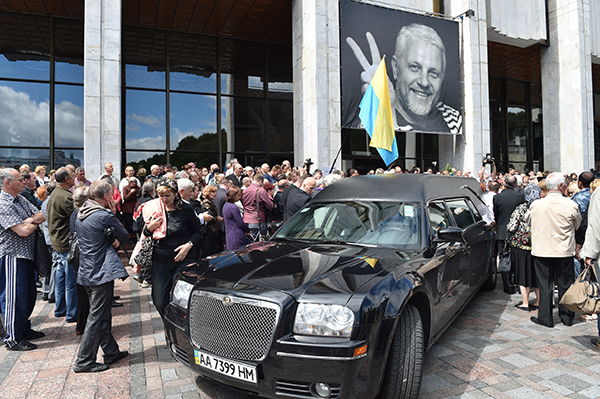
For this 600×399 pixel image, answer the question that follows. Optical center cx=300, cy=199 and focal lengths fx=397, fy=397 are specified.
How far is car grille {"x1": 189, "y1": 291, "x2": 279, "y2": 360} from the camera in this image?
2707 mm

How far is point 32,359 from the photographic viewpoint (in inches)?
161

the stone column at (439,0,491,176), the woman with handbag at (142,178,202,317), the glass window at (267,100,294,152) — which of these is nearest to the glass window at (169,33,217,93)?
the glass window at (267,100,294,152)

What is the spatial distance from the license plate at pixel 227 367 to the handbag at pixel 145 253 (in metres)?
1.58

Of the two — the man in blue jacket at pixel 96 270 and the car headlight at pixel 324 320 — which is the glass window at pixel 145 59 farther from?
the car headlight at pixel 324 320

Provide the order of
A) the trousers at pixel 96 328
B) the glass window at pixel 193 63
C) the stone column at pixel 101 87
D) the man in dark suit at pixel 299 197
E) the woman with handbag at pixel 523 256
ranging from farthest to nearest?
the glass window at pixel 193 63 < the stone column at pixel 101 87 < the man in dark suit at pixel 299 197 < the woman with handbag at pixel 523 256 < the trousers at pixel 96 328

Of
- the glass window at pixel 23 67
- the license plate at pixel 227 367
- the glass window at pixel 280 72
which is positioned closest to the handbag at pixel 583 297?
the license plate at pixel 227 367

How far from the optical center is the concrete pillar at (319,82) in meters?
13.9

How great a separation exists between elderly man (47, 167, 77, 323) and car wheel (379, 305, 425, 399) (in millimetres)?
4312

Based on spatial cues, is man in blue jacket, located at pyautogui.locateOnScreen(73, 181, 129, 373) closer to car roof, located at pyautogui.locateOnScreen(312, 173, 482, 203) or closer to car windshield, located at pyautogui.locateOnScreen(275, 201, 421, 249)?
car windshield, located at pyautogui.locateOnScreen(275, 201, 421, 249)

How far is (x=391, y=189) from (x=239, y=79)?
16571mm

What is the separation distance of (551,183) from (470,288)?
5.56 ft

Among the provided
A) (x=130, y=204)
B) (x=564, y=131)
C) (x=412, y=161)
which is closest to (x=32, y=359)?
(x=130, y=204)

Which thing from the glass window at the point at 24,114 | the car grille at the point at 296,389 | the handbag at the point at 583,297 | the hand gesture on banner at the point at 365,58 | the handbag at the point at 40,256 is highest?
the hand gesture on banner at the point at 365,58

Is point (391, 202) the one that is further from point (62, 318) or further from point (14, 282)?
point (62, 318)
